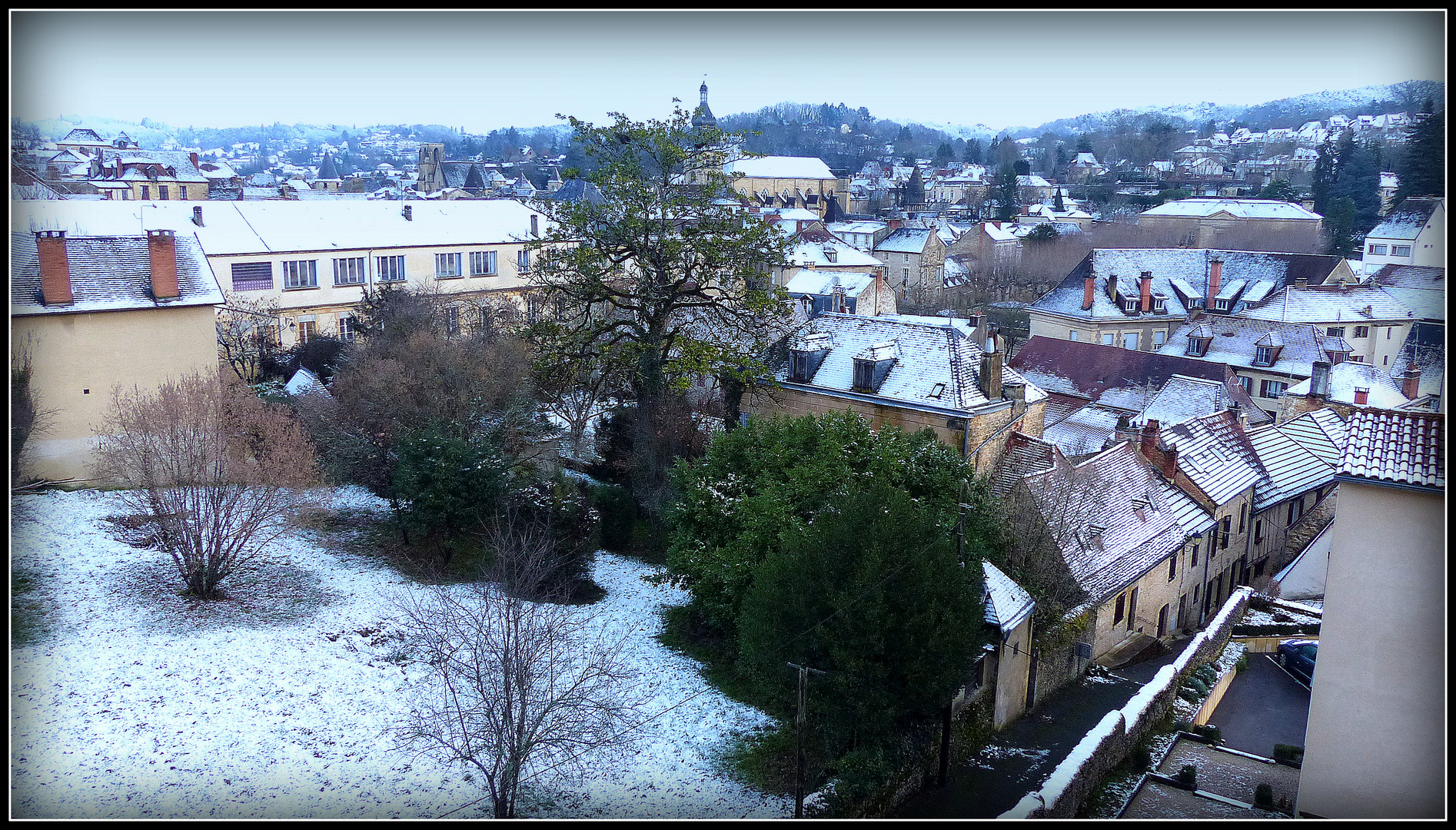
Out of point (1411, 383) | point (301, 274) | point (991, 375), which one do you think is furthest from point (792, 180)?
point (991, 375)

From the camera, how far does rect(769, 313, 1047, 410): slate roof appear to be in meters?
23.6

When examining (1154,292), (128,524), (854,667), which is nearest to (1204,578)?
(854,667)

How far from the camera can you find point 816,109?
141625 mm

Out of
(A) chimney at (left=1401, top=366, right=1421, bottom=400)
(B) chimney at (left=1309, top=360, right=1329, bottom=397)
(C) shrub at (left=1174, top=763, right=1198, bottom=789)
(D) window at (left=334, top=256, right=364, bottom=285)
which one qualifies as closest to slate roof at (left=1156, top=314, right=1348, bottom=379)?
(B) chimney at (left=1309, top=360, right=1329, bottom=397)

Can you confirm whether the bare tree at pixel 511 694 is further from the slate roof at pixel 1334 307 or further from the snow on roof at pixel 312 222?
the slate roof at pixel 1334 307

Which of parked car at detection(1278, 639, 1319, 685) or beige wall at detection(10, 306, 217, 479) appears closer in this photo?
parked car at detection(1278, 639, 1319, 685)

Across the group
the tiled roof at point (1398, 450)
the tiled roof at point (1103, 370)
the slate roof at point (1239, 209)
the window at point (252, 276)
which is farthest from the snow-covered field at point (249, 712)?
the slate roof at point (1239, 209)

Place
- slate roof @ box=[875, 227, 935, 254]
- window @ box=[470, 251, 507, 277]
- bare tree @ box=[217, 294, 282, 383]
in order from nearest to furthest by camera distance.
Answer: bare tree @ box=[217, 294, 282, 383]
window @ box=[470, 251, 507, 277]
slate roof @ box=[875, 227, 935, 254]

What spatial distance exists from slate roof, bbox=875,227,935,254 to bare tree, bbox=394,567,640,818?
169ft

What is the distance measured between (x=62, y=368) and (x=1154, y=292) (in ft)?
149

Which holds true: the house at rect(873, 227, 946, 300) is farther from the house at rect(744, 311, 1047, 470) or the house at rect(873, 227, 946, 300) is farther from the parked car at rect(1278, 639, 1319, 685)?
the parked car at rect(1278, 639, 1319, 685)

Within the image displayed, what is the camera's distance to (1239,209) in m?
66.2

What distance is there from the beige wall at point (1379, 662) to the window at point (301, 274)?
110ft

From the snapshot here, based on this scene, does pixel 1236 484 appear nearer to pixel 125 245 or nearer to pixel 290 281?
pixel 125 245
